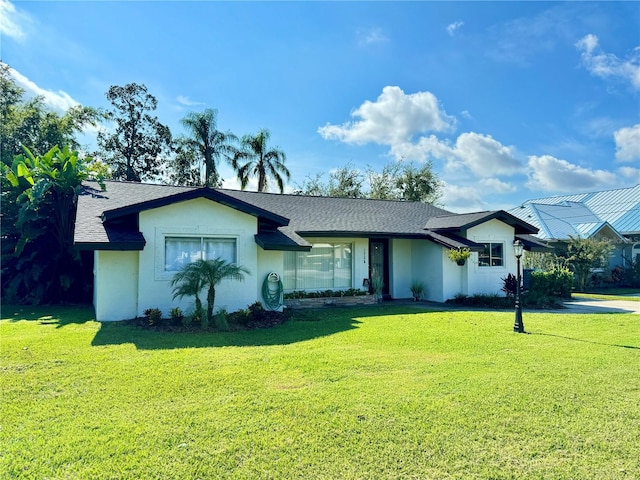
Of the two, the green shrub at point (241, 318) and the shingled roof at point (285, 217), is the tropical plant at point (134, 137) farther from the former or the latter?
the green shrub at point (241, 318)

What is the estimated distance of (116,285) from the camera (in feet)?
35.8

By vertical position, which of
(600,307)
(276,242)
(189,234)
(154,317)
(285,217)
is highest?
(285,217)

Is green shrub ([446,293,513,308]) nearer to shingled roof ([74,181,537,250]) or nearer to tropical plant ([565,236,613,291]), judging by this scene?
shingled roof ([74,181,537,250])

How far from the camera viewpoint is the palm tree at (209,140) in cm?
3117

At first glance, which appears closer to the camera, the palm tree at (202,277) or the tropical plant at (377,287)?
the palm tree at (202,277)

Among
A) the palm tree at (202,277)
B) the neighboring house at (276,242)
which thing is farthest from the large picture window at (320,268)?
the palm tree at (202,277)

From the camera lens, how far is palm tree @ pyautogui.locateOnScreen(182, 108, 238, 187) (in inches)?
1227

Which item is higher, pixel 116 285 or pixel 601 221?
pixel 601 221

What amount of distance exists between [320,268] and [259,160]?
19553mm

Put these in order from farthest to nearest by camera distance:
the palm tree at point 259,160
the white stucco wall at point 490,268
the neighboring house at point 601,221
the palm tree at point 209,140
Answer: the palm tree at point 259,160
the palm tree at point 209,140
the neighboring house at point 601,221
the white stucco wall at point 490,268

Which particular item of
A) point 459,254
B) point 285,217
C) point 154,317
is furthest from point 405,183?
point 154,317

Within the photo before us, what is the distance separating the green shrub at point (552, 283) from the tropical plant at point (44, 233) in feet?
58.8

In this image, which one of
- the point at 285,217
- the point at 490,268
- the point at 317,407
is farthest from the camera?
the point at 490,268

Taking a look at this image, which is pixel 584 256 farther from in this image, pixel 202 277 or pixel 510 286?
pixel 202 277
